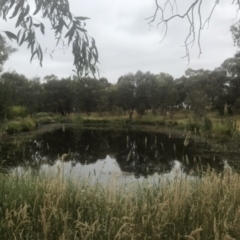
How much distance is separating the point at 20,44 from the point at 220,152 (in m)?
14.3

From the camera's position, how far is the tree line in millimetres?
41719

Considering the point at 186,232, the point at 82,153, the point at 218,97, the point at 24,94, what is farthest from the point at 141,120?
the point at 186,232

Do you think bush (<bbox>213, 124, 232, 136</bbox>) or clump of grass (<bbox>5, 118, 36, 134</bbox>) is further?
clump of grass (<bbox>5, 118, 36, 134</bbox>)

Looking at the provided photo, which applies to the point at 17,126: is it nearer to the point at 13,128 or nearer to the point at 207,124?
the point at 13,128

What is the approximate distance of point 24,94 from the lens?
4875 centimetres

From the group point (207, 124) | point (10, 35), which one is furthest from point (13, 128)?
point (10, 35)

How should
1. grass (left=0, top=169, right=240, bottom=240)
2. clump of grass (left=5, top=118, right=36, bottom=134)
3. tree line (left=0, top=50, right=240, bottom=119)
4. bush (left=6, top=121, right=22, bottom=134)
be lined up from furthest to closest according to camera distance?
tree line (left=0, top=50, right=240, bottom=119)
clump of grass (left=5, top=118, right=36, bottom=134)
bush (left=6, top=121, right=22, bottom=134)
grass (left=0, top=169, right=240, bottom=240)

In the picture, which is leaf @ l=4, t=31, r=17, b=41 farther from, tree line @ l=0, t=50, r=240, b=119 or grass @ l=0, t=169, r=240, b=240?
tree line @ l=0, t=50, r=240, b=119

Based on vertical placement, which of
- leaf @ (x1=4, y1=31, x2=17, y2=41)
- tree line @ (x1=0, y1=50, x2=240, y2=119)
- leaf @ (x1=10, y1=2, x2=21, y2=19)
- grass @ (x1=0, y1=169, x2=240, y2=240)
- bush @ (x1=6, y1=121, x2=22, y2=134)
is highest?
tree line @ (x1=0, y1=50, x2=240, y2=119)

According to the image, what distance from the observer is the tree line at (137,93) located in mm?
41719

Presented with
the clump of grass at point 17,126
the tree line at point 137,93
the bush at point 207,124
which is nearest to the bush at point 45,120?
the tree line at point 137,93

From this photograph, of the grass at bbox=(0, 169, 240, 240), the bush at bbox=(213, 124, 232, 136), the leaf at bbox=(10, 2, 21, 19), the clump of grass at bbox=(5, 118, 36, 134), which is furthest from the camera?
the clump of grass at bbox=(5, 118, 36, 134)

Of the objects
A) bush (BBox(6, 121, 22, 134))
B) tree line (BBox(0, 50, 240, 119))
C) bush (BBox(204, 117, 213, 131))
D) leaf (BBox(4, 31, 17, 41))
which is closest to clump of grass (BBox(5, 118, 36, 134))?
bush (BBox(6, 121, 22, 134))

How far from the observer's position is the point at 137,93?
166 ft
